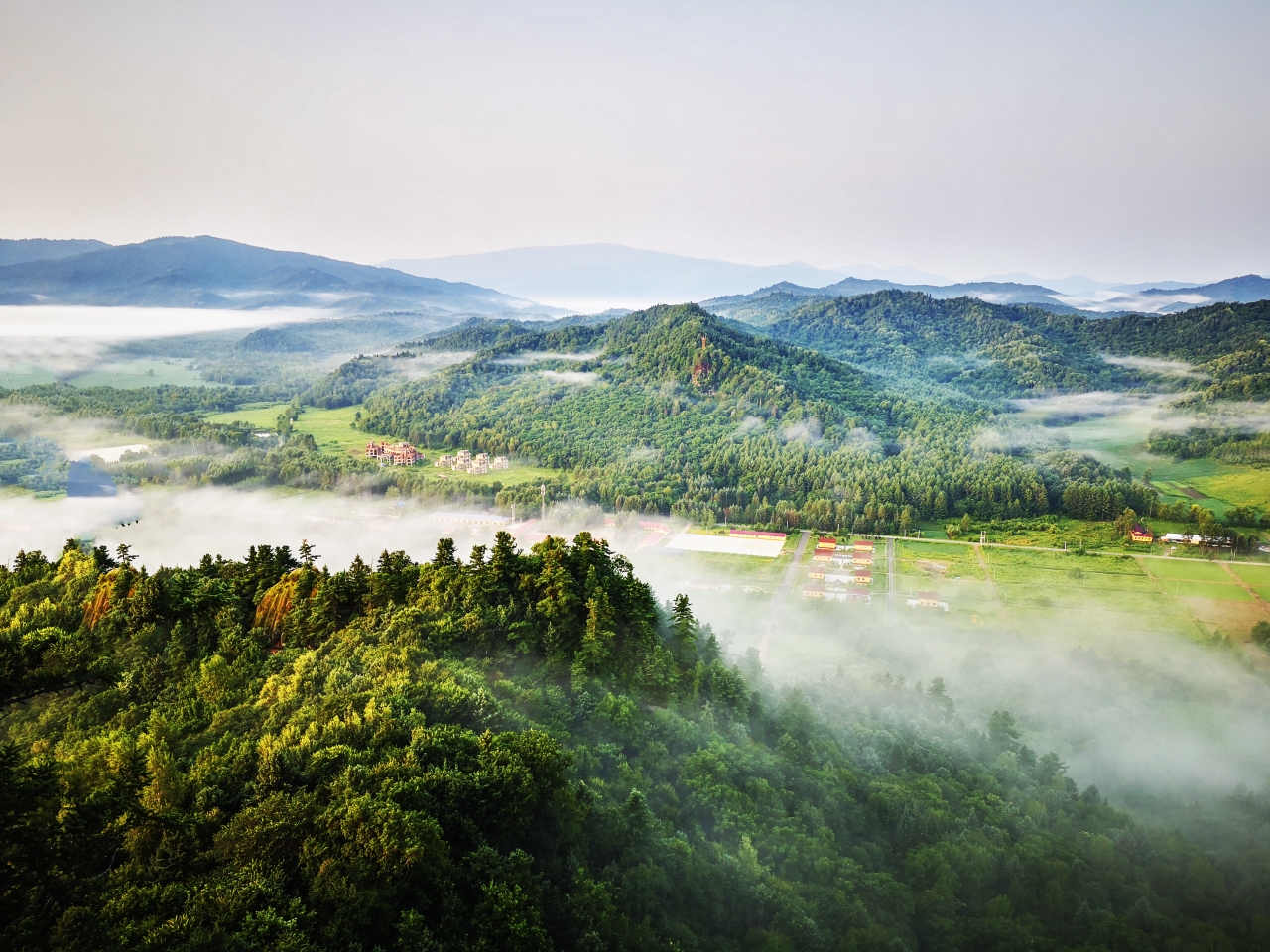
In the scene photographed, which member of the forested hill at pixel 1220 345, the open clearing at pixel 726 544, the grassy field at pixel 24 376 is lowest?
the open clearing at pixel 726 544

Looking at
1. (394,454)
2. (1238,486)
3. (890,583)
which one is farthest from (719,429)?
(1238,486)

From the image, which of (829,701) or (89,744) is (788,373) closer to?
(829,701)

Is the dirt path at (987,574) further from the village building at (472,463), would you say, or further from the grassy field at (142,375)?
the grassy field at (142,375)

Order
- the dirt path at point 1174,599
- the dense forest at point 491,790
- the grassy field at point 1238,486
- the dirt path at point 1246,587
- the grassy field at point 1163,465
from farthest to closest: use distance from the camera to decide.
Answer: the grassy field at point 1163,465 → the grassy field at point 1238,486 → the dirt path at point 1246,587 → the dirt path at point 1174,599 → the dense forest at point 491,790

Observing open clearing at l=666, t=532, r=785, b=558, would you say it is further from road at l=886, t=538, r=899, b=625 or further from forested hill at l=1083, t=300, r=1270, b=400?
forested hill at l=1083, t=300, r=1270, b=400

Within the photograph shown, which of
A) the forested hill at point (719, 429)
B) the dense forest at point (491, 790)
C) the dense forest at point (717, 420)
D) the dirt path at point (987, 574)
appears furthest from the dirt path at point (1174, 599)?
the dense forest at point (491, 790)

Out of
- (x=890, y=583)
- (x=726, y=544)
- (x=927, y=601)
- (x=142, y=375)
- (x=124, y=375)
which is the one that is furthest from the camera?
(x=142, y=375)

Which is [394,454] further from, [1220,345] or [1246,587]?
[1220,345]

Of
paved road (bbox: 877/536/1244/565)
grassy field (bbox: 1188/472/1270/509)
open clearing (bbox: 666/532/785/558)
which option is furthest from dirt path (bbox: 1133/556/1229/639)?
open clearing (bbox: 666/532/785/558)
